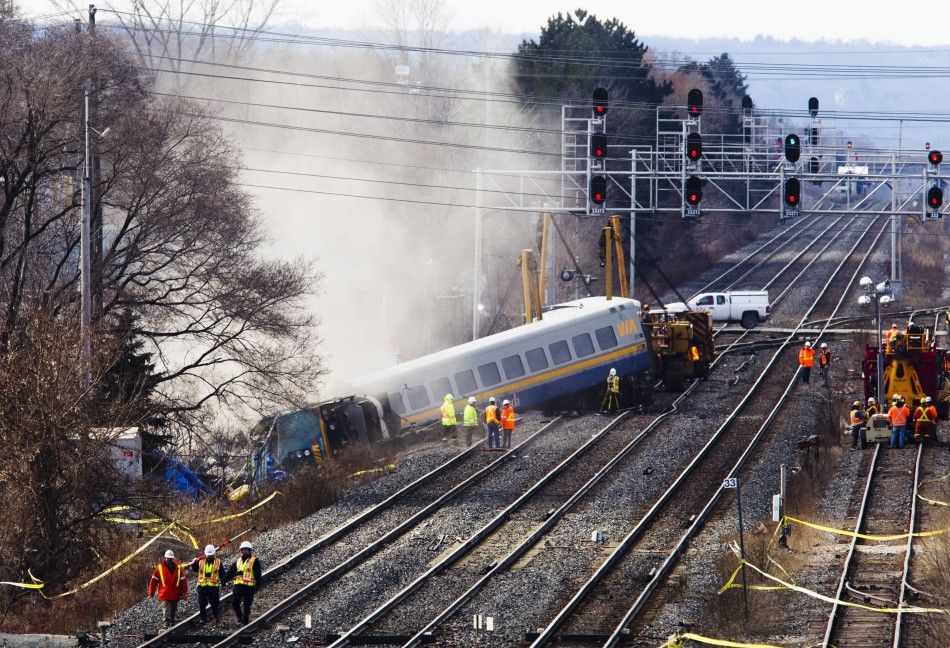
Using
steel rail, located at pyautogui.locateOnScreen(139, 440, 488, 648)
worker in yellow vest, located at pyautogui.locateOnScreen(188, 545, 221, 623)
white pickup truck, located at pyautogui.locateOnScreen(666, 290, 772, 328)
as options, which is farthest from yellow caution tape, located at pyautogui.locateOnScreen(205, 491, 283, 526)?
white pickup truck, located at pyautogui.locateOnScreen(666, 290, 772, 328)

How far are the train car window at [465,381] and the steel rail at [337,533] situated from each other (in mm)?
3434

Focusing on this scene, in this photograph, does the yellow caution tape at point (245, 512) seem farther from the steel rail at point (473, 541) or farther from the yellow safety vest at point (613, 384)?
the yellow safety vest at point (613, 384)

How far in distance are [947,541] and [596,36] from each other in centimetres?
5755

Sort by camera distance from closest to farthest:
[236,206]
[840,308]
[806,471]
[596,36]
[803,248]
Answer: [806,471], [236,206], [840,308], [596,36], [803,248]

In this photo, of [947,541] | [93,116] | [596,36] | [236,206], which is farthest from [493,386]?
Result: [596,36]

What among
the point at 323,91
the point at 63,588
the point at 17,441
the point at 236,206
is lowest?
the point at 63,588

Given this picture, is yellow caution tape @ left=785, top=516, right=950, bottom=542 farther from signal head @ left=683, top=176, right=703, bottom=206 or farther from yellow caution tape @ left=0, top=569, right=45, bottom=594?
yellow caution tape @ left=0, top=569, right=45, bottom=594

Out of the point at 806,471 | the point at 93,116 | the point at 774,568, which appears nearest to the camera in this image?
the point at 774,568

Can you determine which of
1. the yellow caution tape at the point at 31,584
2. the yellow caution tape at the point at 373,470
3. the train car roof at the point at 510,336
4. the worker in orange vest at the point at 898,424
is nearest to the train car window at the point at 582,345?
the train car roof at the point at 510,336

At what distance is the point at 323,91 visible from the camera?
78.6 meters

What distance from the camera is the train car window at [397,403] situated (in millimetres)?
36531

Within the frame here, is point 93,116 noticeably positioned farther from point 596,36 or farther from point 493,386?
point 596,36

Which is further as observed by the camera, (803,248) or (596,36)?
(803,248)

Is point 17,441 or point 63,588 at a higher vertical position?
point 17,441
